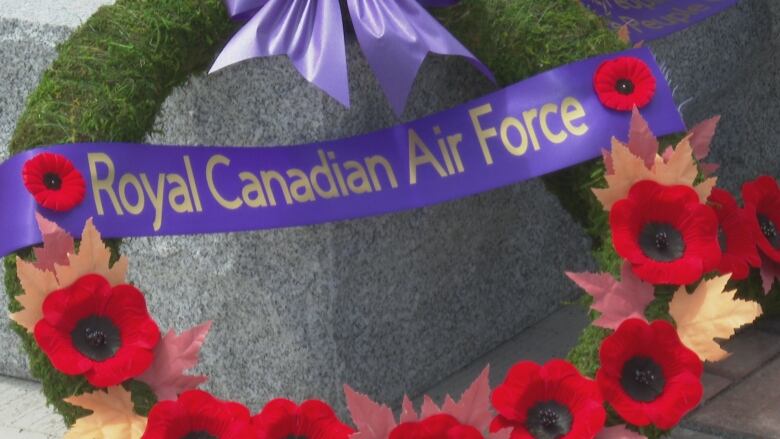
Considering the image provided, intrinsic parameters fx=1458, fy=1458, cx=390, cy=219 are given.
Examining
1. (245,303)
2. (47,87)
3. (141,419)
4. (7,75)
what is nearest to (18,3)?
(7,75)

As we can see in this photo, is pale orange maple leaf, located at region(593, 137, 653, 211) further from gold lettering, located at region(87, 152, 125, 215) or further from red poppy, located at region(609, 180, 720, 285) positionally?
gold lettering, located at region(87, 152, 125, 215)

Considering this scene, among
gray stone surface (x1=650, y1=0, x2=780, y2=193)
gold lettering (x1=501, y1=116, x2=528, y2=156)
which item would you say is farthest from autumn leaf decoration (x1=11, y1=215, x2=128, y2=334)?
gray stone surface (x1=650, y1=0, x2=780, y2=193)

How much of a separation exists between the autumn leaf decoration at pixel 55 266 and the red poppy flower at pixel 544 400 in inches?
34.9

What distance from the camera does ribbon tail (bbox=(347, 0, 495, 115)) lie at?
341 centimetres

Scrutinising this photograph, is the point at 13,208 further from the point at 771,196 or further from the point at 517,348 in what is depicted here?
the point at 771,196

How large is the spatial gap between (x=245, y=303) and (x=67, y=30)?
2.88 feet

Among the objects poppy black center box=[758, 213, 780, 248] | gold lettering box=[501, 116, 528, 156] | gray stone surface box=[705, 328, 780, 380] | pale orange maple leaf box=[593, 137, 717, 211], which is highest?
gold lettering box=[501, 116, 528, 156]

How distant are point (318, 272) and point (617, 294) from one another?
0.84 m

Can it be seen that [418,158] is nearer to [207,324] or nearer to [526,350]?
[207,324]

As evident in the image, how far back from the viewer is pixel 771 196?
424 cm

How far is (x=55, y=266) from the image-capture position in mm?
3111

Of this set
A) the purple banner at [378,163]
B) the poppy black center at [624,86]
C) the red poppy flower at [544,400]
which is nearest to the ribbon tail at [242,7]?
the purple banner at [378,163]

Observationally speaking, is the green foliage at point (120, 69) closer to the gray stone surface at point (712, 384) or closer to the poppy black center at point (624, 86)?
the poppy black center at point (624, 86)

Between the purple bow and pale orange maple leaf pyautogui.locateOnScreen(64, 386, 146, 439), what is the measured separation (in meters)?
0.80
